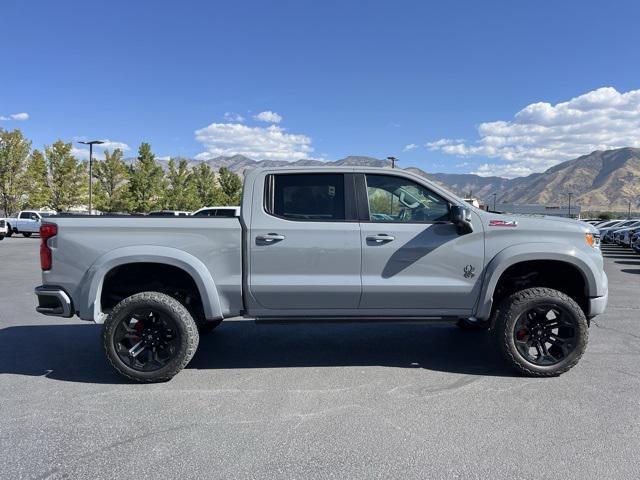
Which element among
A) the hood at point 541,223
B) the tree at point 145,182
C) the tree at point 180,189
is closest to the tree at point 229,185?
the tree at point 180,189

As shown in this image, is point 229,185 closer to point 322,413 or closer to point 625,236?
point 625,236

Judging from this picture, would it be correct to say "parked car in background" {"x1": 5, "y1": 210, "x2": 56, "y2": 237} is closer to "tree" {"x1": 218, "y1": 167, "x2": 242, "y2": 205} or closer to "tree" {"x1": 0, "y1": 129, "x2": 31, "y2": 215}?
"tree" {"x1": 0, "y1": 129, "x2": 31, "y2": 215}

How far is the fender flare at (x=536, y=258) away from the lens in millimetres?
4551

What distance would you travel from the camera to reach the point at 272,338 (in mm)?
6273

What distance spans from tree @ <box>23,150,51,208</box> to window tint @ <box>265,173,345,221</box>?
42706 millimetres

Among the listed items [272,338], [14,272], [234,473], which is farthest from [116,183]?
[234,473]

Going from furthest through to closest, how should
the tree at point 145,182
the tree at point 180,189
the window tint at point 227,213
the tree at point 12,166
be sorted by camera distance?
the tree at point 180,189
the tree at point 145,182
the tree at point 12,166
the window tint at point 227,213

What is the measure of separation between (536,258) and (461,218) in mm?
813

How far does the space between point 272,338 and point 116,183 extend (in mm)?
46146

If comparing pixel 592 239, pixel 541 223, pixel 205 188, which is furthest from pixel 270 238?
pixel 205 188

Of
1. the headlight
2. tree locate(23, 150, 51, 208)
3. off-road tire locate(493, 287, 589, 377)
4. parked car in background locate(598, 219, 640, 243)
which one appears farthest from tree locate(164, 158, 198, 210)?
the headlight

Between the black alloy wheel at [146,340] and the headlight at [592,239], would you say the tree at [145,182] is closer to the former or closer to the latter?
the black alloy wheel at [146,340]

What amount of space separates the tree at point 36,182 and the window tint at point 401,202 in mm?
43180

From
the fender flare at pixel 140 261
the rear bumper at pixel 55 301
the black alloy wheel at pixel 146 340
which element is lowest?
the black alloy wheel at pixel 146 340
